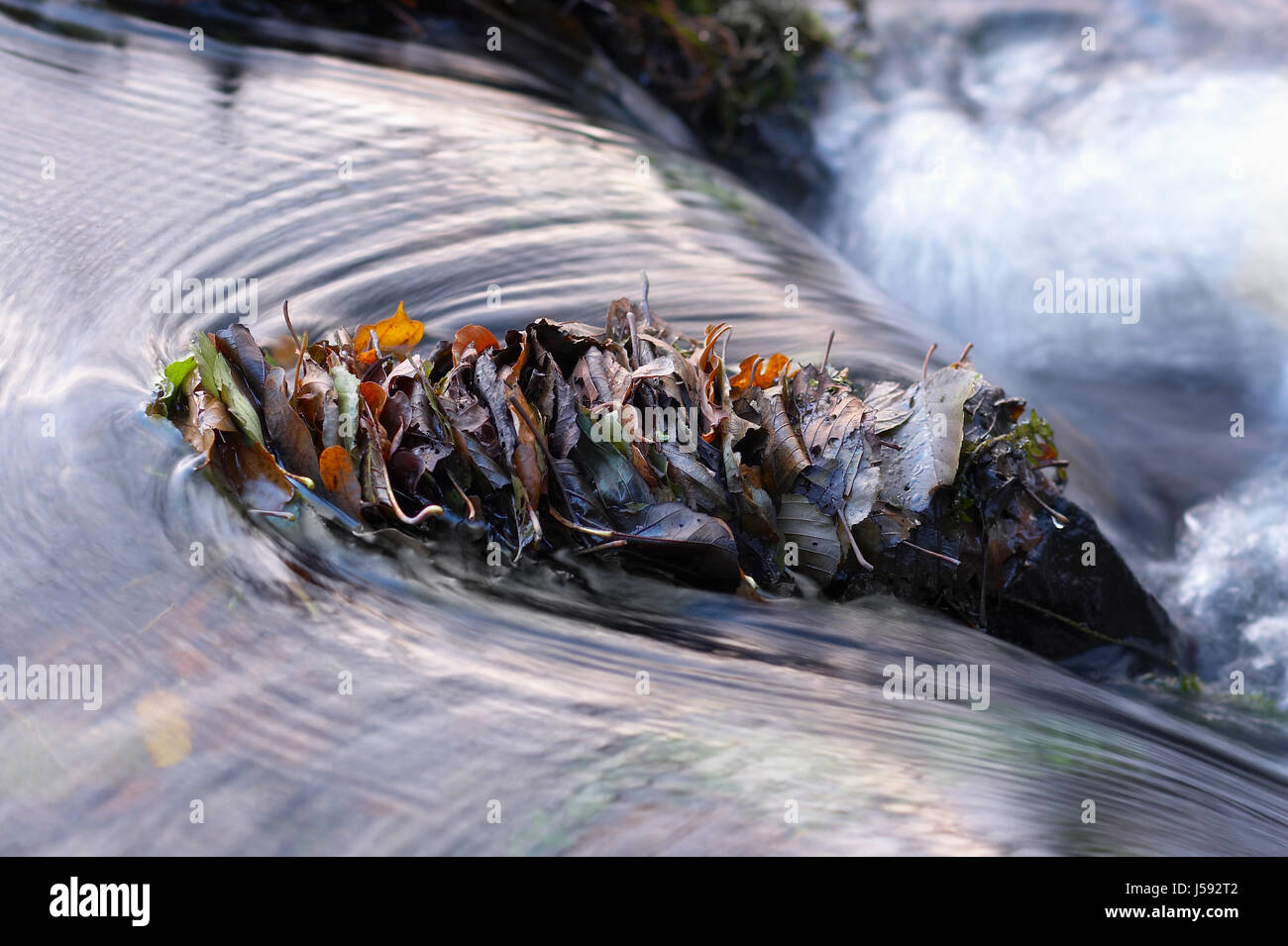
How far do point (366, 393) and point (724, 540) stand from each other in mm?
686

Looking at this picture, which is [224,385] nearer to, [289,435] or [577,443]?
[289,435]

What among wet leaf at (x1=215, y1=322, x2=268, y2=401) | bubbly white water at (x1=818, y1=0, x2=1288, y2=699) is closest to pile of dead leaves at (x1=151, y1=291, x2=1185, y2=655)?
wet leaf at (x1=215, y1=322, x2=268, y2=401)

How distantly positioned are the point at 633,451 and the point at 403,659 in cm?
54

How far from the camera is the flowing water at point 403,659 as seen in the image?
4.15 ft

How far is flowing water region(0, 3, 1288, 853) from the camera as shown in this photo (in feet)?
4.15

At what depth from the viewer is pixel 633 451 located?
5.70ft

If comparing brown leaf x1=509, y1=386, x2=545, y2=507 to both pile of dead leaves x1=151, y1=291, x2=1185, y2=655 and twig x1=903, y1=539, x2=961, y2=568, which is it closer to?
pile of dead leaves x1=151, y1=291, x2=1185, y2=655

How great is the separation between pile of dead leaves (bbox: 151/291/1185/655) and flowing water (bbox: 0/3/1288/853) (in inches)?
3.3

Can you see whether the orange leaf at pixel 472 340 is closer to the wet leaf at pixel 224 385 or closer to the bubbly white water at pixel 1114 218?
the wet leaf at pixel 224 385

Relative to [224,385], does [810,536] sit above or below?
below

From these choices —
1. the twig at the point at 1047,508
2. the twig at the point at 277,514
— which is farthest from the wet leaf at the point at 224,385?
the twig at the point at 1047,508

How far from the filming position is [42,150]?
8.80ft

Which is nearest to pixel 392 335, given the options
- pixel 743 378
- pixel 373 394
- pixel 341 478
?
pixel 373 394
